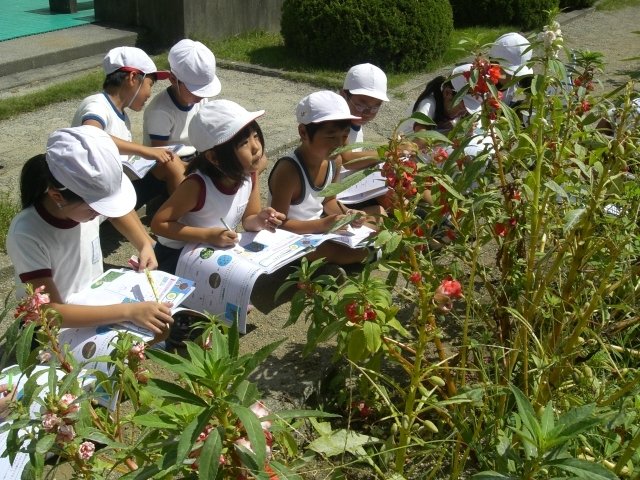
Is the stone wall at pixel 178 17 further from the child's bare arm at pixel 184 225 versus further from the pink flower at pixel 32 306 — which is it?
the pink flower at pixel 32 306

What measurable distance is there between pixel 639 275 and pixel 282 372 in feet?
4.27

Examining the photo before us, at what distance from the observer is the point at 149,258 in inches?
135

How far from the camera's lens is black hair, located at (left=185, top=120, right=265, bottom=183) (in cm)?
369

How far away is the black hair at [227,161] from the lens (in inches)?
145

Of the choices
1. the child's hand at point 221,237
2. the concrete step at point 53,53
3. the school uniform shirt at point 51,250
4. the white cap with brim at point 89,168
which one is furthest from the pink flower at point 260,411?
the concrete step at point 53,53

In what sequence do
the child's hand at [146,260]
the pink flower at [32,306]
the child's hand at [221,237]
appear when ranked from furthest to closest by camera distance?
the child's hand at [221,237]
the child's hand at [146,260]
the pink flower at [32,306]

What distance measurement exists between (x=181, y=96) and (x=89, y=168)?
75.6 inches

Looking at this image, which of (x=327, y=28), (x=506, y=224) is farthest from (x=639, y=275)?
(x=327, y=28)

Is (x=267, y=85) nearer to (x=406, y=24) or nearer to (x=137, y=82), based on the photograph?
(x=406, y=24)

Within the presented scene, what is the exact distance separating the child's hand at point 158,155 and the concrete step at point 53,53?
3.12m

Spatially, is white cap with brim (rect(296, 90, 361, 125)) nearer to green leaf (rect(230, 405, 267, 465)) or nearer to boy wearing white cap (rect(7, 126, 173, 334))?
boy wearing white cap (rect(7, 126, 173, 334))

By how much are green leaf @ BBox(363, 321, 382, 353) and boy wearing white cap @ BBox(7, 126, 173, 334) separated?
0.94 metres

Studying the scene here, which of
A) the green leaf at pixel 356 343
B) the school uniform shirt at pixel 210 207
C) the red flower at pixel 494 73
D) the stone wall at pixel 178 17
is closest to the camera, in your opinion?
the green leaf at pixel 356 343

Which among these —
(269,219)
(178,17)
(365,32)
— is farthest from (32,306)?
(178,17)
